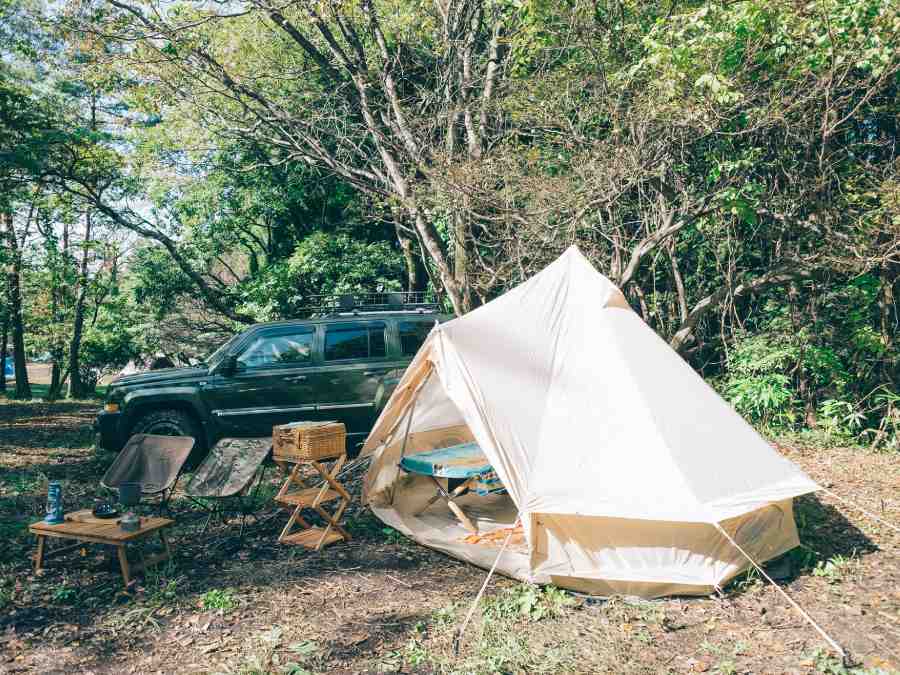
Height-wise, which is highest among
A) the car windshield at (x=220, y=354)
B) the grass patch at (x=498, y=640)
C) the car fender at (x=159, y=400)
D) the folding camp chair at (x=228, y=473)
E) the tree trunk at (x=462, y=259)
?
the tree trunk at (x=462, y=259)

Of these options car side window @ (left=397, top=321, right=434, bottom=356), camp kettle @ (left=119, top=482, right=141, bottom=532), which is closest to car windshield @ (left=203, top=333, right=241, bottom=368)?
car side window @ (left=397, top=321, right=434, bottom=356)

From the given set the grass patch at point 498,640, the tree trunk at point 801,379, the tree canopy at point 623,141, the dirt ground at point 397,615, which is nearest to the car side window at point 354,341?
the tree canopy at point 623,141

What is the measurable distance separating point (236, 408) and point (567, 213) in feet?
15.4

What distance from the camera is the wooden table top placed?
4855mm

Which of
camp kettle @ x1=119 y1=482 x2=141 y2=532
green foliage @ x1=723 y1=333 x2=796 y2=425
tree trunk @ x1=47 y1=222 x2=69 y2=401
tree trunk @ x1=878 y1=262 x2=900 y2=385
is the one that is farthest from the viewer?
tree trunk @ x1=47 y1=222 x2=69 y2=401

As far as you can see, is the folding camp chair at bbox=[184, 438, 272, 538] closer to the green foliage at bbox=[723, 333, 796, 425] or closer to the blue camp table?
the blue camp table

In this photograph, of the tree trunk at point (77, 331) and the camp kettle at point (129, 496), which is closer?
the camp kettle at point (129, 496)

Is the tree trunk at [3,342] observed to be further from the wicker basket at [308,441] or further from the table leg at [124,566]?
the table leg at [124,566]

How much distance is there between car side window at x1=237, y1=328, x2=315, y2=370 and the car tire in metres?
0.86

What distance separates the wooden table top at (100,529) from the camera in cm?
486

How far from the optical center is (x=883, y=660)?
3738mm

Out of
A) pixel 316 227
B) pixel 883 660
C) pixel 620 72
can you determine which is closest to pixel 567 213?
pixel 620 72

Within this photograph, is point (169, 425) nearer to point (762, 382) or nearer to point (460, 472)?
point (460, 472)

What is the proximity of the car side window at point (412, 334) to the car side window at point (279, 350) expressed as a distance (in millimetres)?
1083
